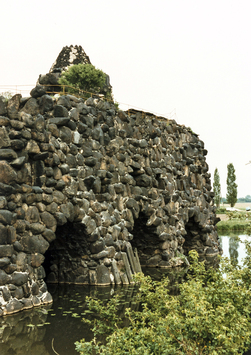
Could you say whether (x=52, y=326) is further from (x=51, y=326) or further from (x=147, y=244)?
(x=147, y=244)

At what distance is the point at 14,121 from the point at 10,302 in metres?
4.14

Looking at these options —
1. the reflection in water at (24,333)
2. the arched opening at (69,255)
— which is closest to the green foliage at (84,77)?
the arched opening at (69,255)

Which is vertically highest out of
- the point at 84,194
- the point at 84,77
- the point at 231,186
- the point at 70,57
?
the point at 70,57

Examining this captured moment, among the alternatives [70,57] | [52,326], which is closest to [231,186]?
[70,57]

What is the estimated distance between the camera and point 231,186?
2307 inches

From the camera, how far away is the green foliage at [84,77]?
1714 centimetres

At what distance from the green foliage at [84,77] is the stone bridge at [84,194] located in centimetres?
256

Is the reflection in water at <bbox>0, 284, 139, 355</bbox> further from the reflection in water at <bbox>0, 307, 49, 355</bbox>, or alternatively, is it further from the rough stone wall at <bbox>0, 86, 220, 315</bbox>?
the rough stone wall at <bbox>0, 86, 220, 315</bbox>

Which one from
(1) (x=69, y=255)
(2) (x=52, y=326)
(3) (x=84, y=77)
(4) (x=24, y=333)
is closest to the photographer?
(4) (x=24, y=333)

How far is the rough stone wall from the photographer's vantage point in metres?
9.77

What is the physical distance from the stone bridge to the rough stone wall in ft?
0.08

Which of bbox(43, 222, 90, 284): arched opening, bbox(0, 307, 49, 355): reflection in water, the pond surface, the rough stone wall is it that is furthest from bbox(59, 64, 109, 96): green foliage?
bbox(0, 307, 49, 355): reflection in water

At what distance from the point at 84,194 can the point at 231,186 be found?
49163 mm

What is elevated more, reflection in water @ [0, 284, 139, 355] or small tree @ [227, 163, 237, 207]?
small tree @ [227, 163, 237, 207]
